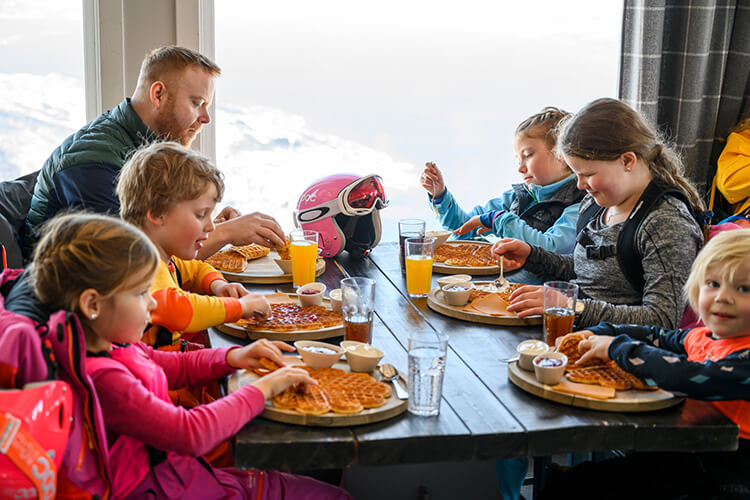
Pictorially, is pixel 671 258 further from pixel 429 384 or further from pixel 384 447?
pixel 384 447

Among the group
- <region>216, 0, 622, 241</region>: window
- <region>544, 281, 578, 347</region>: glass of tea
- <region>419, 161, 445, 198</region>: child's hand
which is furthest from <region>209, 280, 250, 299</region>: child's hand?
<region>216, 0, 622, 241</region>: window

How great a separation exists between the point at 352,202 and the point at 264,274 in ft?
1.29

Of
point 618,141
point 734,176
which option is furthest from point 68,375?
point 734,176

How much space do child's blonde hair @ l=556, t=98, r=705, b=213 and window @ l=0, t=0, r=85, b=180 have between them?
2.05 m

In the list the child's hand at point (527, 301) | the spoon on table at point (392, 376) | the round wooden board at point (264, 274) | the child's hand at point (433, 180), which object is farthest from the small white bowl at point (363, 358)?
the child's hand at point (433, 180)

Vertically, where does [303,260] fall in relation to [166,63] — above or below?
below

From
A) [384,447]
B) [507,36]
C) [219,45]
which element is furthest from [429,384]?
[507,36]

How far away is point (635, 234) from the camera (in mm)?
1903

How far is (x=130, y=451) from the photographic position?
1328mm

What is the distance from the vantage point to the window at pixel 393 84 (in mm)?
3381

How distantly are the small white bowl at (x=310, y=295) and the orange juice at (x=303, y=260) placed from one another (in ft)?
0.64

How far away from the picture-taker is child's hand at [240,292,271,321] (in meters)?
1.72

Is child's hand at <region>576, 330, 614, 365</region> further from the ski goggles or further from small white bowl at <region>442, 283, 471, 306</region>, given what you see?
the ski goggles

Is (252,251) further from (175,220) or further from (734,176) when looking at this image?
(734,176)
